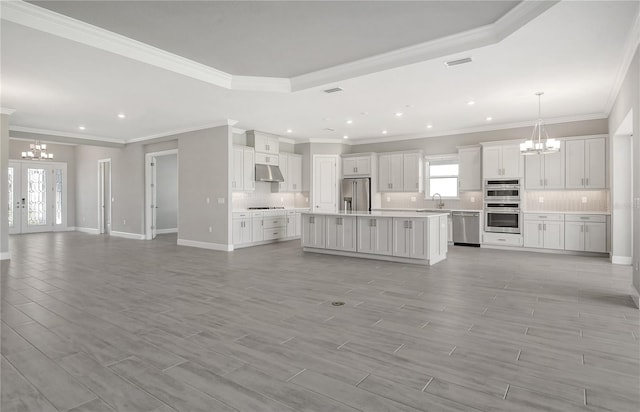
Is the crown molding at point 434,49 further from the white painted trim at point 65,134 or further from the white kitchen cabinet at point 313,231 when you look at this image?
the white painted trim at point 65,134

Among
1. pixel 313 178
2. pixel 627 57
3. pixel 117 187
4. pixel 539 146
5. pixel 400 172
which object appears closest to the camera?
pixel 627 57

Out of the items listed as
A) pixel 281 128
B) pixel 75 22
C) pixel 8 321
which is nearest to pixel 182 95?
pixel 75 22

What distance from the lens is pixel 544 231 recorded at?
25.2 feet

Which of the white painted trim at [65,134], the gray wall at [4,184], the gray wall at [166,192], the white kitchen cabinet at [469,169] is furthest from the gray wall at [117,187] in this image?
the white kitchen cabinet at [469,169]

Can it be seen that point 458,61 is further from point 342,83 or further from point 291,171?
point 291,171

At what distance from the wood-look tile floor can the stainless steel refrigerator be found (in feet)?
15.4

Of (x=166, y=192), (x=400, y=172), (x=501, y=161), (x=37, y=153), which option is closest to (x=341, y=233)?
(x=400, y=172)

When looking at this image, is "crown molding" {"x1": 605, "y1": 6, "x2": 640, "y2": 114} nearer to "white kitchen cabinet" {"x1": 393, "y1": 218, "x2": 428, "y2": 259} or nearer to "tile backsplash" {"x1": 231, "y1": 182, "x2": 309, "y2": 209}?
"white kitchen cabinet" {"x1": 393, "y1": 218, "x2": 428, "y2": 259}

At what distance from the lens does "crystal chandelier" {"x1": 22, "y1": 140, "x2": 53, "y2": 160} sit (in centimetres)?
1071

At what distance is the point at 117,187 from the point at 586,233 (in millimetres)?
12223

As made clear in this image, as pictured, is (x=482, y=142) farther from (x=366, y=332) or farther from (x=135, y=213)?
(x=135, y=213)

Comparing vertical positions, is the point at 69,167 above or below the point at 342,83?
below

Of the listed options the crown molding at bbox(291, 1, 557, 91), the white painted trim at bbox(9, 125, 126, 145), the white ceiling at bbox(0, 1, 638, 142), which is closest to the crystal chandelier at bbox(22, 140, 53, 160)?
the white painted trim at bbox(9, 125, 126, 145)

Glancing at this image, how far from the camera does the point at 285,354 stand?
267 centimetres
